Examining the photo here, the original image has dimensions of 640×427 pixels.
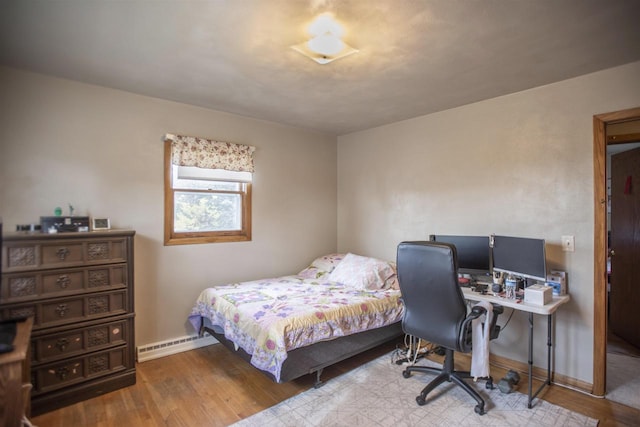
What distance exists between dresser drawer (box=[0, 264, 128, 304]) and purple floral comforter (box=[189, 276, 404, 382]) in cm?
84

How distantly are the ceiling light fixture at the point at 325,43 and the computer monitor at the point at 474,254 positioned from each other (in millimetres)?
1920

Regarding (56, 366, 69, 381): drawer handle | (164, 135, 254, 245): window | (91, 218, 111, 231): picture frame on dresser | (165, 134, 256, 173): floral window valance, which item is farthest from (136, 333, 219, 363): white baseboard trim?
(165, 134, 256, 173): floral window valance

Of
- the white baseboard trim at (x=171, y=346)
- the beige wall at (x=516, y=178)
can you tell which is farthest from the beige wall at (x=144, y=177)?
the beige wall at (x=516, y=178)

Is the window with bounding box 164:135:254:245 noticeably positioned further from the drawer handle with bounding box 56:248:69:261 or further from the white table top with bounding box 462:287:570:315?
the white table top with bounding box 462:287:570:315

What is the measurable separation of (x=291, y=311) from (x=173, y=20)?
80.4 inches

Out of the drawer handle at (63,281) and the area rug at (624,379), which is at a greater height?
the drawer handle at (63,281)

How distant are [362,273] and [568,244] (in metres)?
1.79

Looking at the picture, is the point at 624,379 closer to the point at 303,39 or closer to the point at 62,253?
the point at 303,39

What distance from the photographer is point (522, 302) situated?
2.33 m

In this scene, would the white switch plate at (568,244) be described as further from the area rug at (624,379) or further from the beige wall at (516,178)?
the area rug at (624,379)

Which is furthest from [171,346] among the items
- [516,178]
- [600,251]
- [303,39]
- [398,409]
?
[600,251]

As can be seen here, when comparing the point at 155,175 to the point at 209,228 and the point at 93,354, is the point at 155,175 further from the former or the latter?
the point at 93,354

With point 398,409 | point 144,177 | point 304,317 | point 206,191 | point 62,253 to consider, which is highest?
point 144,177

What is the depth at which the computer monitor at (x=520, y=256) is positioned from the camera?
2.40 meters
